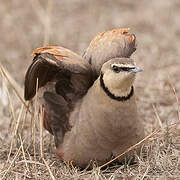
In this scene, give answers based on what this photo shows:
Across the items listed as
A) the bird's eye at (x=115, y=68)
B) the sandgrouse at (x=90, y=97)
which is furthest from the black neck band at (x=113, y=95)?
the bird's eye at (x=115, y=68)

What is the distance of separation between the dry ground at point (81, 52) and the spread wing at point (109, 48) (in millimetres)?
514

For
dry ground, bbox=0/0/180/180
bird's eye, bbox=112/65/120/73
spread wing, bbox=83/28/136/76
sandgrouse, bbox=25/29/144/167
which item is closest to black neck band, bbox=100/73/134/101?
sandgrouse, bbox=25/29/144/167

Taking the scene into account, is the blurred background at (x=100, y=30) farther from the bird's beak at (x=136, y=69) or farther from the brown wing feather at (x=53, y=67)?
the bird's beak at (x=136, y=69)

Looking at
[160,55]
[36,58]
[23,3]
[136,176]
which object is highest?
[23,3]

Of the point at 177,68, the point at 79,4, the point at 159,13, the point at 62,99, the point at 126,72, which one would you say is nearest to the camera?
the point at 126,72

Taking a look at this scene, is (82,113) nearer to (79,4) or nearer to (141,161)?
(141,161)

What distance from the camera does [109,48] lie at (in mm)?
3715

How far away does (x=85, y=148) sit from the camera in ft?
11.4

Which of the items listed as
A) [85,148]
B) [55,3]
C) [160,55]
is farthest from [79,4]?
[85,148]

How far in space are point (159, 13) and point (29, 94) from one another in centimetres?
470

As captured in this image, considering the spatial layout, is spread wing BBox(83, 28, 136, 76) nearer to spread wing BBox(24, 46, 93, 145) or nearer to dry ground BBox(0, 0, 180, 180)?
spread wing BBox(24, 46, 93, 145)

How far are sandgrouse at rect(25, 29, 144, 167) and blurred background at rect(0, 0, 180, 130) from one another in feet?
5.91

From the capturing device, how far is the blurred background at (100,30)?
6.12 m

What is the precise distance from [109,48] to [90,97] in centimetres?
50
